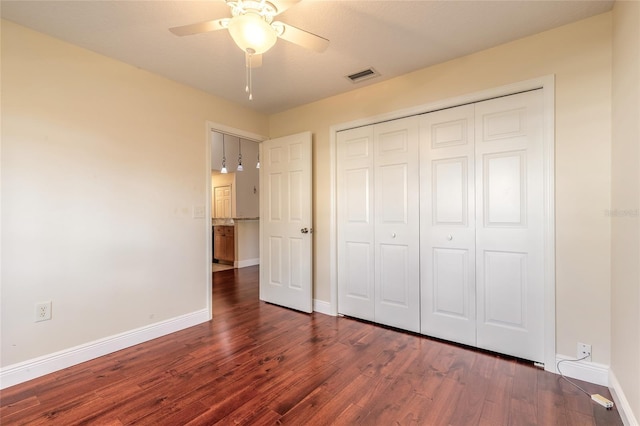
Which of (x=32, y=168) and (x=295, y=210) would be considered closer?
(x=32, y=168)

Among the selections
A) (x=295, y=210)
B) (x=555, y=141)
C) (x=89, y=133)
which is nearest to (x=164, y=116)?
(x=89, y=133)

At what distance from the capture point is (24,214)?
2018 millimetres

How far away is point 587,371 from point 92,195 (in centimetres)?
385

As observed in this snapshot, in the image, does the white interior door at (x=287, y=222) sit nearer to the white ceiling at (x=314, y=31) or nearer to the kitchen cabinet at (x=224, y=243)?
the white ceiling at (x=314, y=31)

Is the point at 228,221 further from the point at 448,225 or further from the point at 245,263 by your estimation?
the point at 448,225

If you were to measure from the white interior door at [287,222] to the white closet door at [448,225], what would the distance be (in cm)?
129

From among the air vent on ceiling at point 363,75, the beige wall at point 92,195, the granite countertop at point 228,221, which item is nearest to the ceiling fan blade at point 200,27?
the beige wall at point 92,195

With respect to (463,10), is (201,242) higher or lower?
lower

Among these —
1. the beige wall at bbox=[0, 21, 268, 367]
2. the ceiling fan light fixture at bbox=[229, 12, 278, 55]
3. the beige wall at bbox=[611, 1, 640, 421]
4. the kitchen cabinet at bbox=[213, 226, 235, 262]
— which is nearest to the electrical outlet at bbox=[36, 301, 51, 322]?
the beige wall at bbox=[0, 21, 268, 367]

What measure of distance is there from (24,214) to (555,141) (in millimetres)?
3779

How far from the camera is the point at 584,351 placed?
1963 mm

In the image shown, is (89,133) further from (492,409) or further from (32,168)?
(492,409)

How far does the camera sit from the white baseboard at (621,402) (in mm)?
1452

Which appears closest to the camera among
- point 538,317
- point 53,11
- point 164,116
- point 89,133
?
point 53,11
